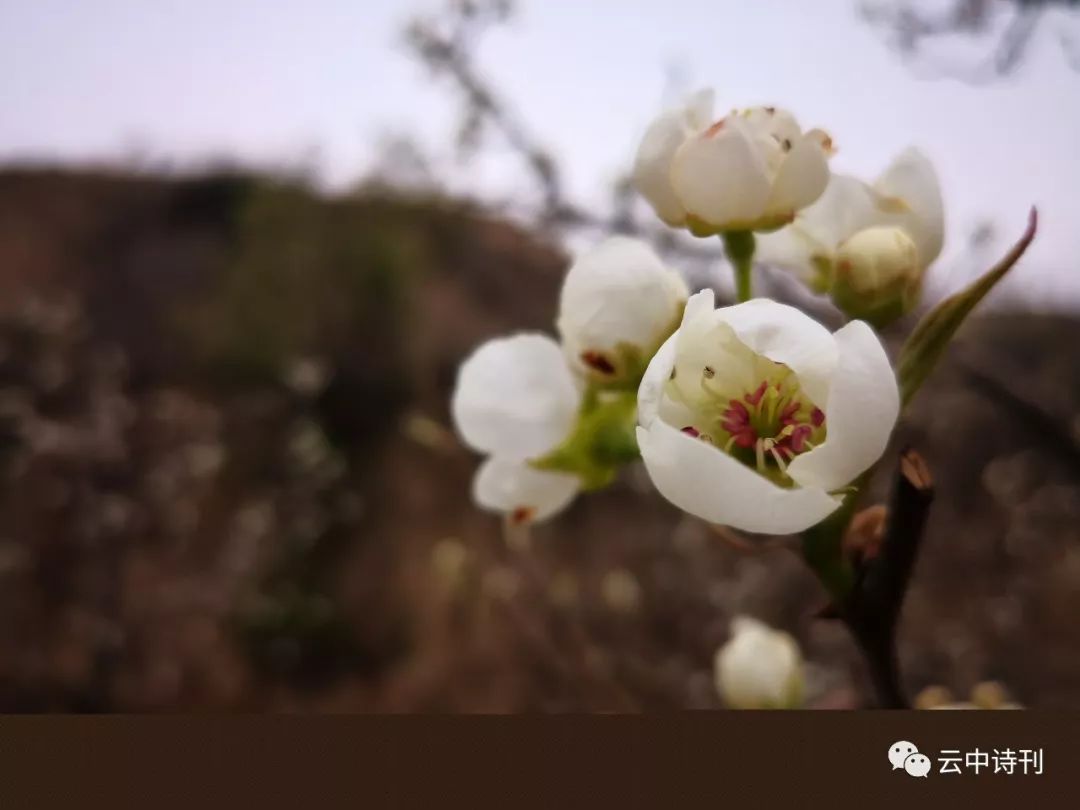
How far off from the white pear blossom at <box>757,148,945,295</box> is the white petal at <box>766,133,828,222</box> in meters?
0.02

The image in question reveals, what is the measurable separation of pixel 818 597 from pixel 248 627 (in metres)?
0.85

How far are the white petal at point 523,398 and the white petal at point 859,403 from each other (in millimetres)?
85

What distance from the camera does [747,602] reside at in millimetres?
1138

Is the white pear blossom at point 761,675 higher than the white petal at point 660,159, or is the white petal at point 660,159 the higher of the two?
the white petal at point 660,159

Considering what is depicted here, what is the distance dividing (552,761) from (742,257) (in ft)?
0.65

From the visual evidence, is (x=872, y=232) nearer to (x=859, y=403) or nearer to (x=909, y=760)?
(x=859, y=403)

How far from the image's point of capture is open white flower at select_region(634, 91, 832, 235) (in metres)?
0.20

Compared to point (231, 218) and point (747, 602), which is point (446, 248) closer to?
point (231, 218)

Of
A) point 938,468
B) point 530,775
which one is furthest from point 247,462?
point 530,775

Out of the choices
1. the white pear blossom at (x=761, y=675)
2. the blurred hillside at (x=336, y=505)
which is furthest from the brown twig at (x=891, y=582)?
the blurred hillside at (x=336, y=505)

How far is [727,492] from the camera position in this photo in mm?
167

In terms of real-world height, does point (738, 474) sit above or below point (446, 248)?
above

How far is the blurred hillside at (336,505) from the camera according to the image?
0.98 meters

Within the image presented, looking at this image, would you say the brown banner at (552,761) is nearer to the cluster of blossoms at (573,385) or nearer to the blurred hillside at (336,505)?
the cluster of blossoms at (573,385)
